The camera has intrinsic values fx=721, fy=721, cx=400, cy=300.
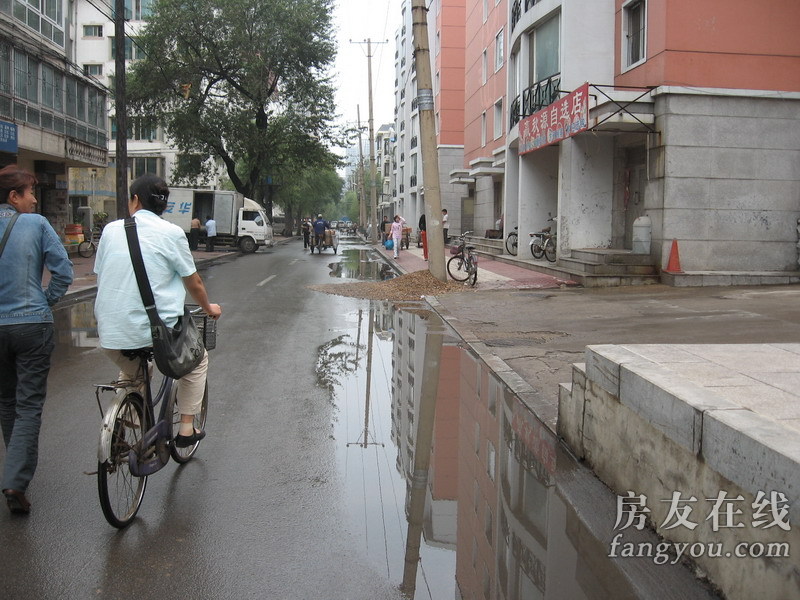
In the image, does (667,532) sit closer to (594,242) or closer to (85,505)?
(85,505)

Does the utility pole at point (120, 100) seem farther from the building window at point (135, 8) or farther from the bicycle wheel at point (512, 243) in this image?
the building window at point (135, 8)

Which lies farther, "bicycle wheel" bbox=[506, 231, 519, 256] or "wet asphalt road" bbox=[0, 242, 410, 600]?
"bicycle wheel" bbox=[506, 231, 519, 256]

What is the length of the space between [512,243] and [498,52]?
881cm

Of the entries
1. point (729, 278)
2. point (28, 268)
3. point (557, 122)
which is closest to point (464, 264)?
point (557, 122)

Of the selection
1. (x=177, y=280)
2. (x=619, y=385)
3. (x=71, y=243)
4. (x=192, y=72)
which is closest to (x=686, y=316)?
(x=619, y=385)

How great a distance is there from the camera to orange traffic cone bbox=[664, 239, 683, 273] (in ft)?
47.8

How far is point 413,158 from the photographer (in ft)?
167

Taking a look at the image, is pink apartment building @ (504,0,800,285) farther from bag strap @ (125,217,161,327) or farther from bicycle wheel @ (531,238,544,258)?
bag strap @ (125,217,161,327)

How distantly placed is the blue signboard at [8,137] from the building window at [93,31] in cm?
4085

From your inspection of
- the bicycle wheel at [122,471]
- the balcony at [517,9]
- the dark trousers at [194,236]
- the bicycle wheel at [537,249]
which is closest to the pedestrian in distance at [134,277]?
the bicycle wheel at [122,471]

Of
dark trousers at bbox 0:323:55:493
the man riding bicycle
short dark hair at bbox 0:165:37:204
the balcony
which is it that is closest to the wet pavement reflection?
dark trousers at bbox 0:323:55:493

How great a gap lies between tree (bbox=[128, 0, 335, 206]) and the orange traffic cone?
28.0 m

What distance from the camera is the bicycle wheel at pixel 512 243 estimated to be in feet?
78.9

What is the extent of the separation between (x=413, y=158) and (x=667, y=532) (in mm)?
48596
